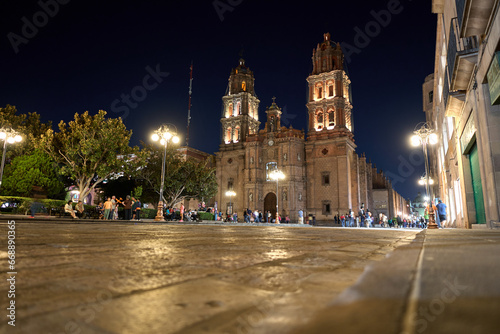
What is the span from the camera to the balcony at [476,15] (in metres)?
7.16

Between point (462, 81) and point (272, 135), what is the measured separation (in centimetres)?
3539

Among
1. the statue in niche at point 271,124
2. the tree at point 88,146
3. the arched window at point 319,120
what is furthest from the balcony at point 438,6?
the statue in niche at point 271,124

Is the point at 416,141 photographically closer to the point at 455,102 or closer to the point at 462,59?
the point at 455,102

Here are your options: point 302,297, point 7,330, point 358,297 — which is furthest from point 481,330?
point 7,330

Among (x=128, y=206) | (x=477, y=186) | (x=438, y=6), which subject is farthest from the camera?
(x=128, y=206)

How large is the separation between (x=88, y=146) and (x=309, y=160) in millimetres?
29016

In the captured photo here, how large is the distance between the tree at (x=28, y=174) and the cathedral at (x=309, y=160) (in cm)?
2296

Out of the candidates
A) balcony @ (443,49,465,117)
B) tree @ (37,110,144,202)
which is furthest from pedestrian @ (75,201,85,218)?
balcony @ (443,49,465,117)

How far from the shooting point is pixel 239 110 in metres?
51.2

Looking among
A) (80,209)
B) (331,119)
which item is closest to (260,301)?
(80,209)

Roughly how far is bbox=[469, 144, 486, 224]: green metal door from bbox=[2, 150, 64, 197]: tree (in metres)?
27.1

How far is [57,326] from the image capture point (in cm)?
54

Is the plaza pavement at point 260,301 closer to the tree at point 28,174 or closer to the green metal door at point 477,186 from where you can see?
the green metal door at point 477,186

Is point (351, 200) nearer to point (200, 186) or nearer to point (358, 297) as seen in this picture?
point (200, 186)
